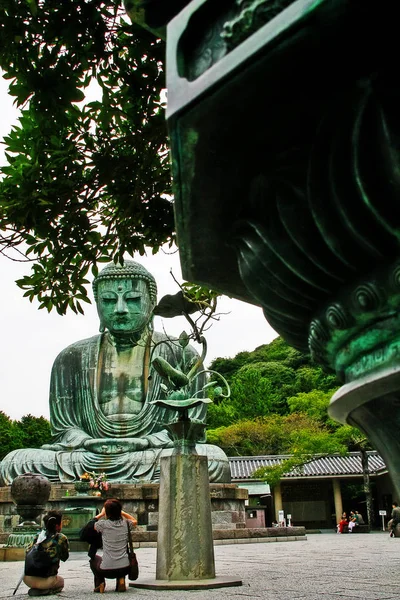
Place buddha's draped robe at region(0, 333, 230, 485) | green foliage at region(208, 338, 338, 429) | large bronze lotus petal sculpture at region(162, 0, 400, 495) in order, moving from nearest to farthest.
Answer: large bronze lotus petal sculpture at region(162, 0, 400, 495)
buddha's draped robe at region(0, 333, 230, 485)
green foliage at region(208, 338, 338, 429)

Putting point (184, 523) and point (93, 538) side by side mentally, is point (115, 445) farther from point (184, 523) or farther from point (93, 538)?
point (184, 523)

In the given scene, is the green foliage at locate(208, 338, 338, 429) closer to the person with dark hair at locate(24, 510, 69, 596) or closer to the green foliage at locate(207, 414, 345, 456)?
the green foliage at locate(207, 414, 345, 456)

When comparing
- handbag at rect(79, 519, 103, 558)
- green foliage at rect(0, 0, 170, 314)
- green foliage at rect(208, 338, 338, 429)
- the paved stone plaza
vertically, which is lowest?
the paved stone plaza

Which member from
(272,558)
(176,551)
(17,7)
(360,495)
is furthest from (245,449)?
(17,7)

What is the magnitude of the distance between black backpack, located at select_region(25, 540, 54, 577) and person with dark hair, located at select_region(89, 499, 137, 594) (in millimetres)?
342

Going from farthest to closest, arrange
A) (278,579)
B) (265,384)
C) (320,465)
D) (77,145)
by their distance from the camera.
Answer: (265,384), (320,465), (278,579), (77,145)

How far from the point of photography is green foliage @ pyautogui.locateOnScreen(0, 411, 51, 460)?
37.6 metres

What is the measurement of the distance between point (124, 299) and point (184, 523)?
11.7m

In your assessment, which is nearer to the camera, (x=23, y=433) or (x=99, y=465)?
(x=99, y=465)

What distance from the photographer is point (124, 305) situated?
16219 mm

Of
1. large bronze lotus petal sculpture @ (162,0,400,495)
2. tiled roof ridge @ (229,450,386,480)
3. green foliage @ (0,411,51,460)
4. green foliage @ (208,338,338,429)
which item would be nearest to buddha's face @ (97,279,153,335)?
tiled roof ridge @ (229,450,386,480)

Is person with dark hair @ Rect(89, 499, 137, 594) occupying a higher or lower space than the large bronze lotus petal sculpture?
lower

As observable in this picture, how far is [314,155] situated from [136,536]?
431 inches

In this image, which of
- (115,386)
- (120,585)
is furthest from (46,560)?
(115,386)
